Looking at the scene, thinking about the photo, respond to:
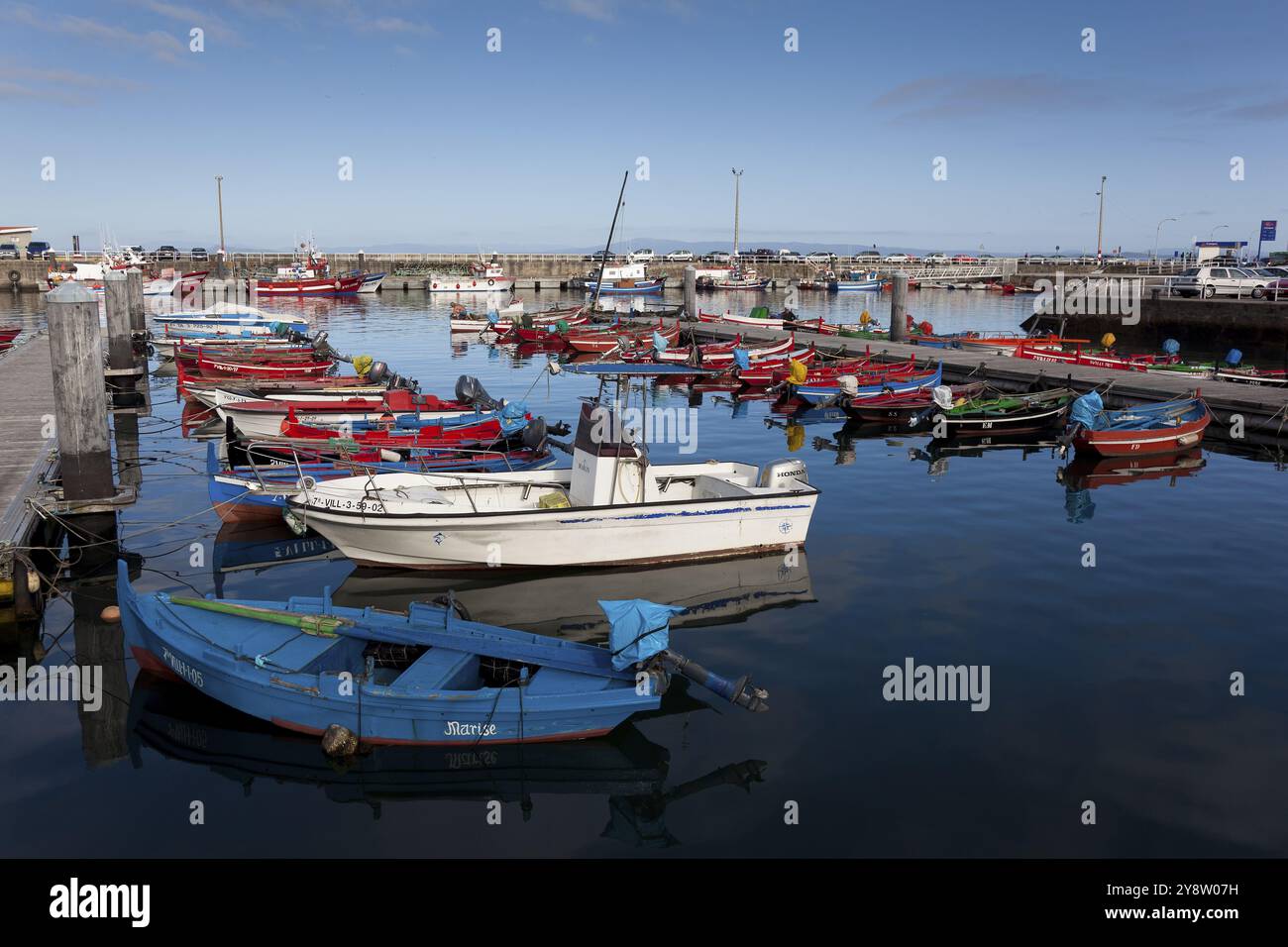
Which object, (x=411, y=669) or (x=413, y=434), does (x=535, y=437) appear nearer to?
(x=413, y=434)

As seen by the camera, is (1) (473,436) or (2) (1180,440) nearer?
(1) (473,436)

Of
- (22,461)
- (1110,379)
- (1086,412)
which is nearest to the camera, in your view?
(22,461)

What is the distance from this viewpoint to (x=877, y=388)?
31922 mm

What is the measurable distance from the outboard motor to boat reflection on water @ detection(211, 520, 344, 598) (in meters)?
8.24

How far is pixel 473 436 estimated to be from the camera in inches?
949

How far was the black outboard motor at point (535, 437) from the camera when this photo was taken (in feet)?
75.3

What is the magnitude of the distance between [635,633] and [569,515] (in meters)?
5.64

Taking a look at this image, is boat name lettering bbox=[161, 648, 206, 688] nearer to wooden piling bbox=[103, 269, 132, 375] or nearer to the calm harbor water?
the calm harbor water

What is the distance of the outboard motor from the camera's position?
58.2 ft

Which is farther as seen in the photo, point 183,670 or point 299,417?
point 299,417

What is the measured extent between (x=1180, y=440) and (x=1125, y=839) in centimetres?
2084

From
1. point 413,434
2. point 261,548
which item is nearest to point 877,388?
point 413,434
